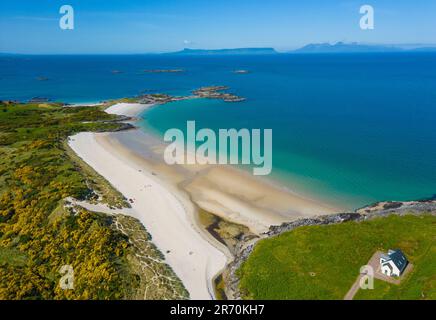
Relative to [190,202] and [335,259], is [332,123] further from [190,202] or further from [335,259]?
[335,259]

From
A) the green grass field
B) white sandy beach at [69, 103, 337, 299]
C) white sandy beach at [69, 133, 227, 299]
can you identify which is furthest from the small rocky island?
the green grass field

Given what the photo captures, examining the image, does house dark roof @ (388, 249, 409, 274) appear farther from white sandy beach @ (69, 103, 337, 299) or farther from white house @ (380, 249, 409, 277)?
white sandy beach @ (69, 103, 337, 299)

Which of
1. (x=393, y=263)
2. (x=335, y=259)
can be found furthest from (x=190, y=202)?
(x=393, y=263)

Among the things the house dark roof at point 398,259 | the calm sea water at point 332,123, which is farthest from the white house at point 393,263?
the calm sea water at point 332,123

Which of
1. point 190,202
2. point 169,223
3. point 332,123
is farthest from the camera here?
point 332,123

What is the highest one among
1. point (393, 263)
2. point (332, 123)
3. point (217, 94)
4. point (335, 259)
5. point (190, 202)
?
point (217, 94)

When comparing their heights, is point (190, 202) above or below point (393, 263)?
above

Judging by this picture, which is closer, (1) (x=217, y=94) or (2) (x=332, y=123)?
(2) (x=332, y=123)

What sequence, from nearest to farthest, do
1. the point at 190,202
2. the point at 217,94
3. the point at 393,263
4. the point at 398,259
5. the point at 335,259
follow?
the point at 393,263 < the point at 398,259 < the point at 335,259 < the point at 190,202 < the point at 217,94
